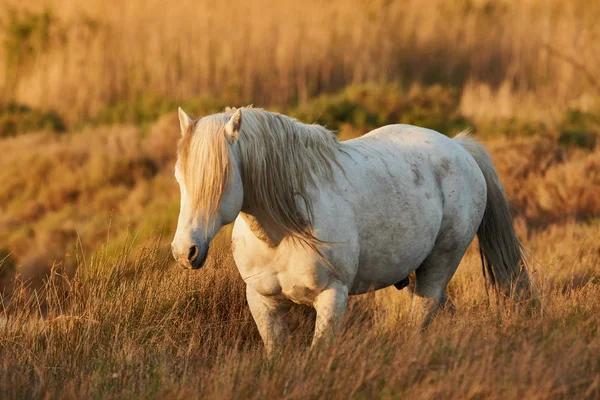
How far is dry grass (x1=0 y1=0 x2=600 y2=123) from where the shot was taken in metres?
16.6

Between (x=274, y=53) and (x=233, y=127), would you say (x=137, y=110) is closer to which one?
(x=274, y=53)

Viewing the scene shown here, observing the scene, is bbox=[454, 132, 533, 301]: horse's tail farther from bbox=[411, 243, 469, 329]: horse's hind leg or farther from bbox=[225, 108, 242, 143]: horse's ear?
bbox=[225, 108, 242, 143]: horse's ear

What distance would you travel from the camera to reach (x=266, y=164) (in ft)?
14.1

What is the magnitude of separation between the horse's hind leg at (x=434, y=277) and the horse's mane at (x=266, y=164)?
109cm

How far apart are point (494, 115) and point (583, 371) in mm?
11578

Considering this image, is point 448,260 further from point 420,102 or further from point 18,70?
point 18,70

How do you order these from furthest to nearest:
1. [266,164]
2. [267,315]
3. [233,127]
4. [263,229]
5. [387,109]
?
[387,109] < [267,315] < [263,229] < [266,164] < [233,127]

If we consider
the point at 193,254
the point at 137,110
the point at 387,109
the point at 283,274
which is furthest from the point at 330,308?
the point at 137,110

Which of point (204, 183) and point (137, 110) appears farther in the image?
point (137, 110)

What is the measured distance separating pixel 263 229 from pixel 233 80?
478 inches

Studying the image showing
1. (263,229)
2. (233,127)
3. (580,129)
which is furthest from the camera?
(580,129)

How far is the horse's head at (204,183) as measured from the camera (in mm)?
3918

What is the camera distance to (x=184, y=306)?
532 cm

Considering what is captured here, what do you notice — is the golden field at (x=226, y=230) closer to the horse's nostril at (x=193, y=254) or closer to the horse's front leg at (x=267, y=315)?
the horse's front leg at (x=267, y=315)
